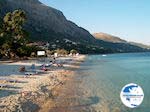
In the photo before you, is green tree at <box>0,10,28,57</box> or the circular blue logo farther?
green tree at <box>0,10,28,57</box>

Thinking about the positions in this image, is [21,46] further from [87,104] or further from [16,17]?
[87,104]

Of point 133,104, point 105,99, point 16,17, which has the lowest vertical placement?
point 105,99

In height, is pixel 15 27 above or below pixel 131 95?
above

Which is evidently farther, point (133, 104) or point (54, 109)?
point (54, 109)

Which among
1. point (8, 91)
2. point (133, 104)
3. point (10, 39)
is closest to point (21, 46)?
point (10, 39)

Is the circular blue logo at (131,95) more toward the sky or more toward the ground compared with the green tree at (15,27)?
more toward the ground

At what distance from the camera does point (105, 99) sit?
22484mm

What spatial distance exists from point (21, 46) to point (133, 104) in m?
78.7

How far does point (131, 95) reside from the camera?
570 cm

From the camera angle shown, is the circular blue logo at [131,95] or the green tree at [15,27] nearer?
the circular blue logo at [131,95]

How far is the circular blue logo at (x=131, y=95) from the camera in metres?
5.68

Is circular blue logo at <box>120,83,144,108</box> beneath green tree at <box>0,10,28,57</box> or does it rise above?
beneath

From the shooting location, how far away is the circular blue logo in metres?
5.68

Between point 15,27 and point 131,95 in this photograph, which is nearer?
point 131,95
